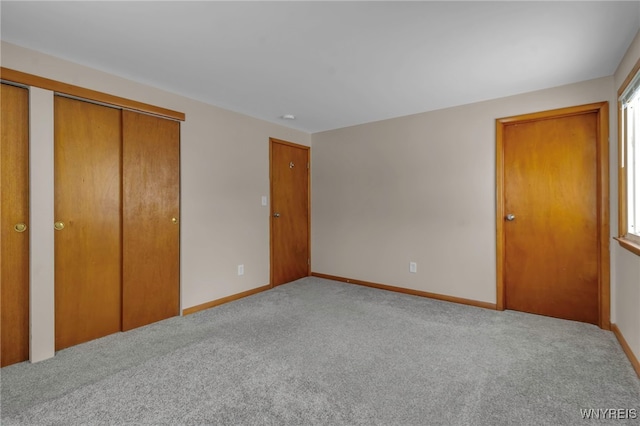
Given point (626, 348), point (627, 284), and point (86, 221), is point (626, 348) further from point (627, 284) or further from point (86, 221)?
point (86, 221)

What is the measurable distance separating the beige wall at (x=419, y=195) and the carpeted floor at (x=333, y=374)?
0.75 metres

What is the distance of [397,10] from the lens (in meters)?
1.76

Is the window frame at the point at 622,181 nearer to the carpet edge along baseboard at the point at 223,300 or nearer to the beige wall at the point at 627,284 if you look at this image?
the beige wall at the point at 627,284

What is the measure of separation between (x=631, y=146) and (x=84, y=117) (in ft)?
13.7

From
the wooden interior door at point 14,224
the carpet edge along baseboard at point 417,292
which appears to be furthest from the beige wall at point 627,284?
the wooden interior door at point 14,224

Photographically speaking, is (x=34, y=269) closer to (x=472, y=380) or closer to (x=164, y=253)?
(x=164, y=253)

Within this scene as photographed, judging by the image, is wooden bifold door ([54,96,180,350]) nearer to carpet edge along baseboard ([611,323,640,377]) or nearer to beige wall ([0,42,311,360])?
beige wall ([0,42,311,360])

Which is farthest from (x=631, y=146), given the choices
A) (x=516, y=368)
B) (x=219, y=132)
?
(x=219, y=132)

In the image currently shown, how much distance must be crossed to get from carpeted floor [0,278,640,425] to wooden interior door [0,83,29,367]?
229 mm

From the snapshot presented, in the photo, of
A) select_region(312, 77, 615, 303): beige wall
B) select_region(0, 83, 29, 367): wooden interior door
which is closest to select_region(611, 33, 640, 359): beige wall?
select_region(312, 77, 615, 303): beige wall

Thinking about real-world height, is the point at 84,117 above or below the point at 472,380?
above

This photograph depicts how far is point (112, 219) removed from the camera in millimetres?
2684

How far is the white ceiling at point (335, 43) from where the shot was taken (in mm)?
1764

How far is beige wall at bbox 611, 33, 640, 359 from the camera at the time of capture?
6.84 feet
